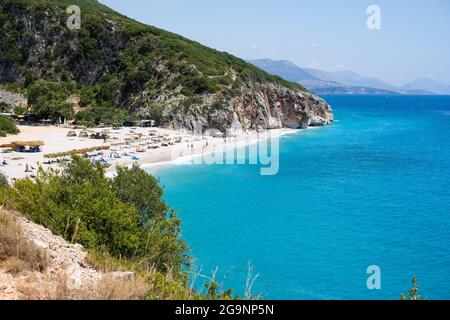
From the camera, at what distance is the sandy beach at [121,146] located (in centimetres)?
4409

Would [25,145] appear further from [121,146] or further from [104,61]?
[104,61]

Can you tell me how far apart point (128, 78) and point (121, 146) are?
37790 millimetres

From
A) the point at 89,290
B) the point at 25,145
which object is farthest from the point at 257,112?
the point at 89,290

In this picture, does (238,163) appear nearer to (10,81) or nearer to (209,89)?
(209,89)

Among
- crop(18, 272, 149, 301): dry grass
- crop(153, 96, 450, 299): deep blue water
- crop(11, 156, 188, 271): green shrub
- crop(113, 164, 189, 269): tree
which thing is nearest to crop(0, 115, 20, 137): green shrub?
crop(153, 96, 450, 299): deep blue water

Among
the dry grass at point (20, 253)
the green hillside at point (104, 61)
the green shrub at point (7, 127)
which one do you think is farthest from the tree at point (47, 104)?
the dry grass at point (20, 253)

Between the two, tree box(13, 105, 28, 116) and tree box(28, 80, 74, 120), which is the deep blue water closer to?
tree box(28, 80, 74, 120)

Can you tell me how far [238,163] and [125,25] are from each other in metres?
61.2

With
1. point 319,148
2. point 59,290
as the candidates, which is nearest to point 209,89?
point 319,148

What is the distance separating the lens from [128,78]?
291 ft

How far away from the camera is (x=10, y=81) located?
3917 inches

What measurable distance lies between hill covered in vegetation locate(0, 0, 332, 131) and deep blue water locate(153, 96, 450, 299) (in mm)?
25820

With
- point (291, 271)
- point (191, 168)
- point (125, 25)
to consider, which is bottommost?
point (291, 271)

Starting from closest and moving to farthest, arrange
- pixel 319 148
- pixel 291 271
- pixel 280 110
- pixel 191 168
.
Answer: pixel 291 271 → pixel 191 168 → pixel 319 148 → pixel 280 110
